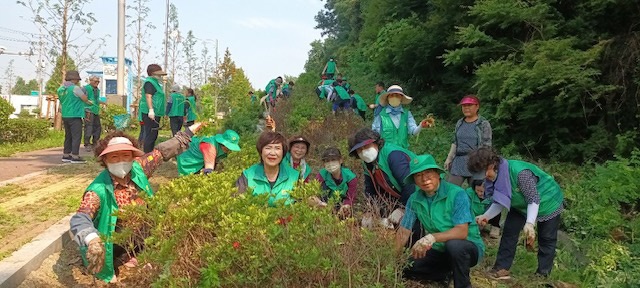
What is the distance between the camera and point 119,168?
372 centimetres

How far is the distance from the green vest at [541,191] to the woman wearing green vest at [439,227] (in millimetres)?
628

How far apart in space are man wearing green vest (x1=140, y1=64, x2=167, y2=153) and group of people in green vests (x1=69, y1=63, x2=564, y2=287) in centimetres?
316

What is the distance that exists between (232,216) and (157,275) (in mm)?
615

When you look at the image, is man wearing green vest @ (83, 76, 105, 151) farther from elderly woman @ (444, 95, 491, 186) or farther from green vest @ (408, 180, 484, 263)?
green vest @ (408, 180, 484, 263)

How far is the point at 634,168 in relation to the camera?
620cm

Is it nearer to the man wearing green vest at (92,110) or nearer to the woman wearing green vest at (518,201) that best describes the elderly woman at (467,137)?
the woman wearing green vest at (518,201)

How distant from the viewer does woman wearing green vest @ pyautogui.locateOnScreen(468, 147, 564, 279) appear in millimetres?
3824

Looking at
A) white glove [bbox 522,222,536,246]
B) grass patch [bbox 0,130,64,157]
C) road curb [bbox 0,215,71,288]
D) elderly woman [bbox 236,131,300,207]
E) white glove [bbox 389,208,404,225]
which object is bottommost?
grass patch [bbox 0,130,64,157]

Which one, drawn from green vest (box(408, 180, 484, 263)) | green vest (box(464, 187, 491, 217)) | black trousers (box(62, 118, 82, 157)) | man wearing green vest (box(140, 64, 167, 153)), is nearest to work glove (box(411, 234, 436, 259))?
green vest (box(408, 180, 484, 263))

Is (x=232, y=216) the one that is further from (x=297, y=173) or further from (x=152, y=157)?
(x=152, y=157)

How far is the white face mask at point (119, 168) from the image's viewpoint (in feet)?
12.2

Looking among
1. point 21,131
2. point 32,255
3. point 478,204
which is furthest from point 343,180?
point 21,131

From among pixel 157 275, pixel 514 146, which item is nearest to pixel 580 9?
pixel 514 146

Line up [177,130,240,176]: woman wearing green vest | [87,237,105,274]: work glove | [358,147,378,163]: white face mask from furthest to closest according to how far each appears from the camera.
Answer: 1. [177,130,240,176]: woman wearing green vest
2. [358,147,378,163]: white face mask
3. [87,237,105,274]: work glove
